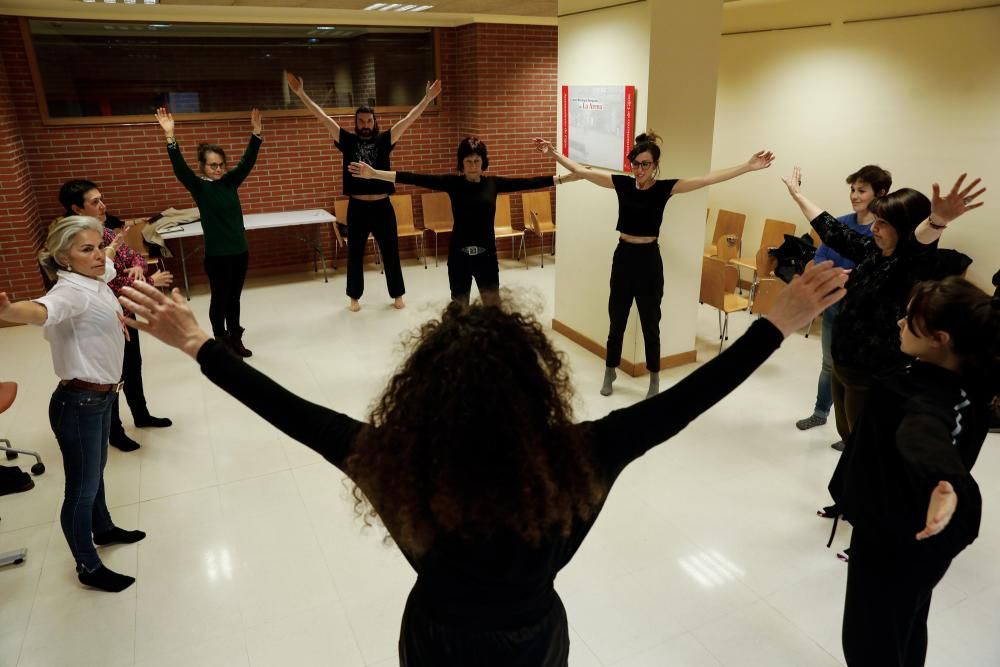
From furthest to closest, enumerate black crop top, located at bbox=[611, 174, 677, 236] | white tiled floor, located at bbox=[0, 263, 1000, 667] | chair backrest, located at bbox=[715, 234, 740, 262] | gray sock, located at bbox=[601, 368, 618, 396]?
1. chair backrest, located at bbox=[715, 234, 740, 262]
2. gray sock, located at bbox=[601, 368, 618, 396]
3. black crop top, located at bbox=[611, 174, 677, 236]
4. white tiled floor, located at bbox=[0, 263, 1000, 667]

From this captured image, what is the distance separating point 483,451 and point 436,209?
7911mm

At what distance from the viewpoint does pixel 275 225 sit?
735 cm

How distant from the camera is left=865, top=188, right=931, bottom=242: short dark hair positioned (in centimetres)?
296

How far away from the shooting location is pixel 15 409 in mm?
4809

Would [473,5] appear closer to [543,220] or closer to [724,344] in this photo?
[543,220]

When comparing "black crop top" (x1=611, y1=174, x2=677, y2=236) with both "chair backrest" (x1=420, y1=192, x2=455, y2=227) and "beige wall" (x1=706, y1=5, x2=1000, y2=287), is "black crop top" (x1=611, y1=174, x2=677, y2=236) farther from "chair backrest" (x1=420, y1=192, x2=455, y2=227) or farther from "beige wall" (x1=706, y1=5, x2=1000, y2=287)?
"chair backrest" (x1=420, y1=192, x2=455, y2=227)

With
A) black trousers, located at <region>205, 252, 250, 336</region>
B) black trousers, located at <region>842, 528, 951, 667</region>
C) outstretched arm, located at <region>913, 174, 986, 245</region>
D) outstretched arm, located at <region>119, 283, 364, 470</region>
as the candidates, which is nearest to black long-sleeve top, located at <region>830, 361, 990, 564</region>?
black trousers, located at <region>842, 528, 951, 667</region>

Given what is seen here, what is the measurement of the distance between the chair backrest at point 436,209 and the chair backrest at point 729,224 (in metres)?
3.36

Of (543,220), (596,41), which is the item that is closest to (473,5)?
(596,41)

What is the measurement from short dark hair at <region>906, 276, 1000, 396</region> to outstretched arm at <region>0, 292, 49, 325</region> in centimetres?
290

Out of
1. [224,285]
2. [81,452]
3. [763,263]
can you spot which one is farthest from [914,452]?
[224,285]

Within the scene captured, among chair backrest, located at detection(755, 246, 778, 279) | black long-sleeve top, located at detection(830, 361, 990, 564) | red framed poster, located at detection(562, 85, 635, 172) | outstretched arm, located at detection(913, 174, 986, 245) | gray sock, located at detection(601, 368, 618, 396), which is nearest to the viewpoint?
black long-sleeve top, located at detection(830, 361, 990, 564)

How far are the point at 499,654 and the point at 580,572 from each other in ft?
6.32

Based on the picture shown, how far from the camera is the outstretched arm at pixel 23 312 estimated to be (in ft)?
7.32
